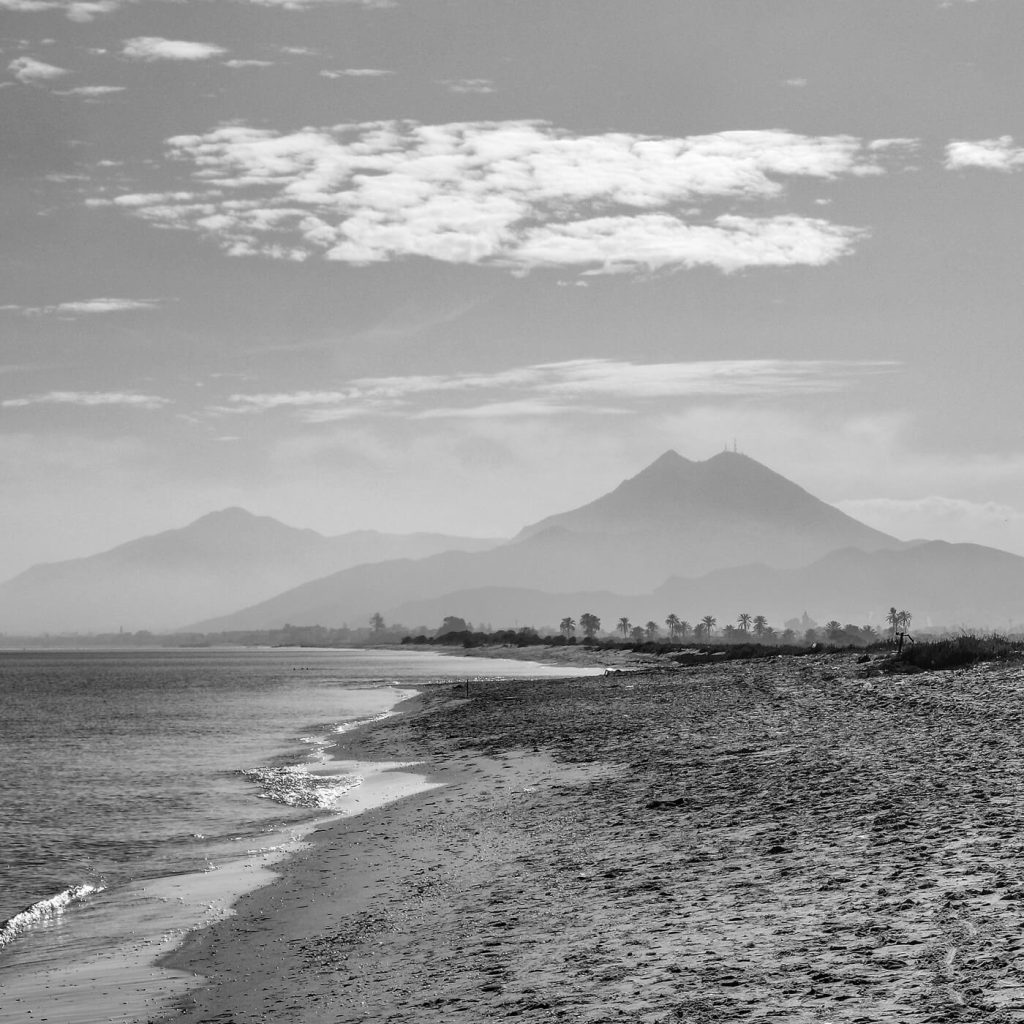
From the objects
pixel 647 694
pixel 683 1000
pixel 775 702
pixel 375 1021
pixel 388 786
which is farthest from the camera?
pixel 647 694

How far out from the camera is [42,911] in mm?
18266

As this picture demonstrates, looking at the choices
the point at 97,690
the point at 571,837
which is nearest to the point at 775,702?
the point at 571,837

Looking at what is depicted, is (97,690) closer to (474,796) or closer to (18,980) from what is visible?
(474,796)

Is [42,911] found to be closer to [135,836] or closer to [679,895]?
[135,836]

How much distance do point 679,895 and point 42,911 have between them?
11.5m

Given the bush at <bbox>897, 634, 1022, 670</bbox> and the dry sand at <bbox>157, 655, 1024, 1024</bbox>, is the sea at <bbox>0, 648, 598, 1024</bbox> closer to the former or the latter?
the dry sand at <bbox>157, 655, 1024, 1024</bbox>

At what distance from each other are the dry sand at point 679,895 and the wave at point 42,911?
11.5ft

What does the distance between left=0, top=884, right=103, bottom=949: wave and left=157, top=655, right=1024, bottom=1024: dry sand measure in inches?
138

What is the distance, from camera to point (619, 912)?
517 inches

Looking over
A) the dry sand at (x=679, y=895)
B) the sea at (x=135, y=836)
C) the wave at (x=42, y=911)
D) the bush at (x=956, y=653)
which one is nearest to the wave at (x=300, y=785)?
the sea at (x=135, y=836)

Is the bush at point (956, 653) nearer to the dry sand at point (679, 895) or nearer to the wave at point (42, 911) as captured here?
the dry sand at point (679, 895)

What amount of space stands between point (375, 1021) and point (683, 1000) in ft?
10.5

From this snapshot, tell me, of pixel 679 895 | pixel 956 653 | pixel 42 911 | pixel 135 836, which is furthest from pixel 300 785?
pixel 956 653

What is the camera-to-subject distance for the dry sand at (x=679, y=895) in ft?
31.8
